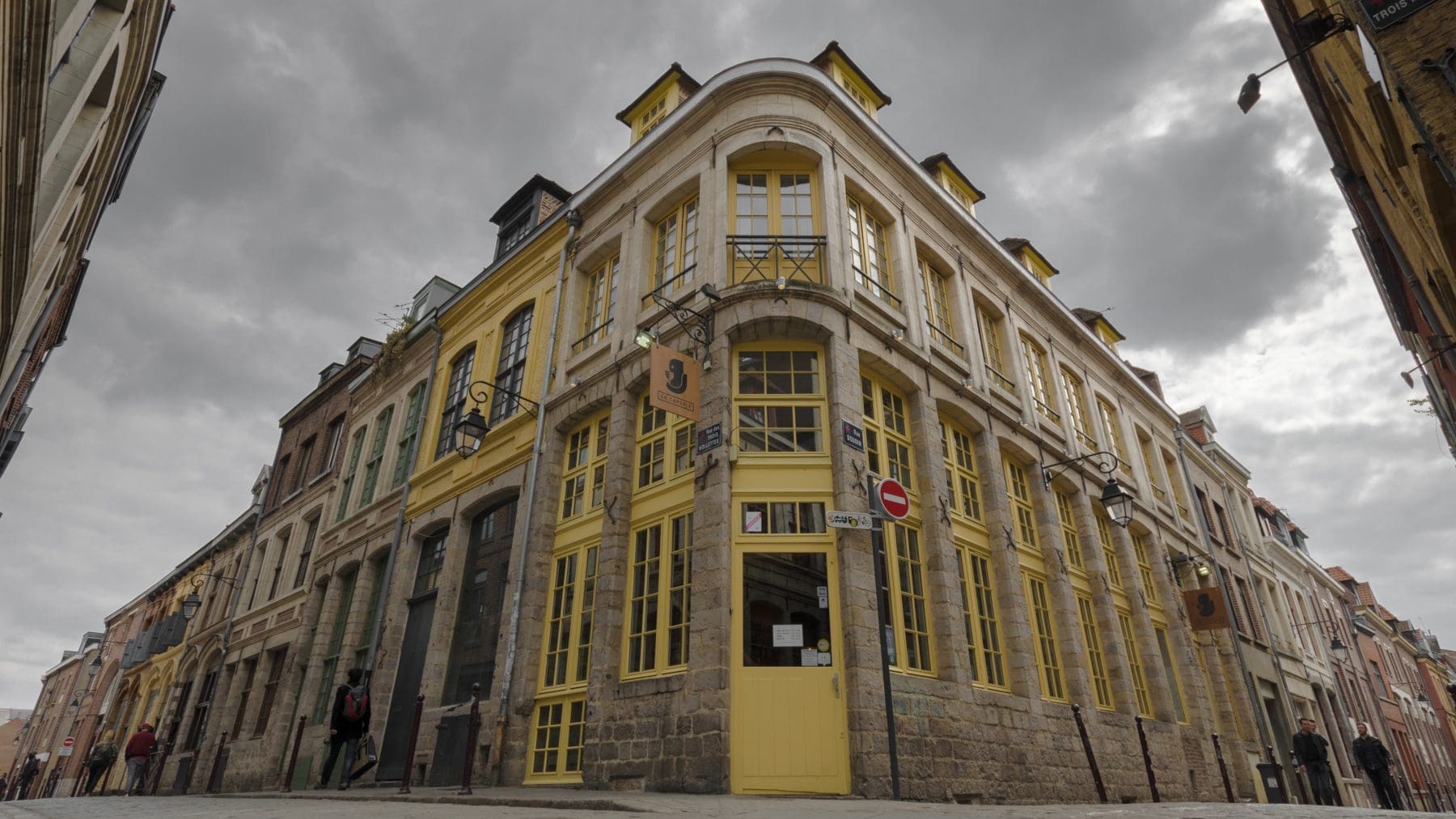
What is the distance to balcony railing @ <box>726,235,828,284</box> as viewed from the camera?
10969 mm

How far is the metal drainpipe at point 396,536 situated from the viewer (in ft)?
45.8

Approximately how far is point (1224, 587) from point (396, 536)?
20.2m

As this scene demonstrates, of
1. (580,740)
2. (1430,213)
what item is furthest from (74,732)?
(1430,213)

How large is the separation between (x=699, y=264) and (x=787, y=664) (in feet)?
19.3

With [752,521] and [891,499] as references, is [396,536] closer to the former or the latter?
[752,521]

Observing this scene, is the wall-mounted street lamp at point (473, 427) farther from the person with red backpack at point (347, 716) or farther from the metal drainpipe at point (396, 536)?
the metal drainpipe at point (396, 536)

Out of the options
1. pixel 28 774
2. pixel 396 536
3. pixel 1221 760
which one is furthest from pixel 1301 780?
pixel 28 774

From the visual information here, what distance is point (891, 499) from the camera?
8.32 meters

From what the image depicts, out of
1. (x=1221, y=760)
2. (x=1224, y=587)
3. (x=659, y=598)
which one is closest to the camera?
(x=659, y=598)

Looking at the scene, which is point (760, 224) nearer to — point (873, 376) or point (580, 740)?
point (873, 376)

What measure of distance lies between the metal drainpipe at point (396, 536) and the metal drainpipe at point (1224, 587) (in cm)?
1687

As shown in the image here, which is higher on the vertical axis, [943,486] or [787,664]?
[943,486]

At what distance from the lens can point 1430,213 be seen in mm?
7875

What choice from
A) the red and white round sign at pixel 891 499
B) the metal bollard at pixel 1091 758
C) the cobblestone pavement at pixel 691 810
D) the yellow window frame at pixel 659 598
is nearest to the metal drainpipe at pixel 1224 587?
the metal bollard at pixel 1091 758
